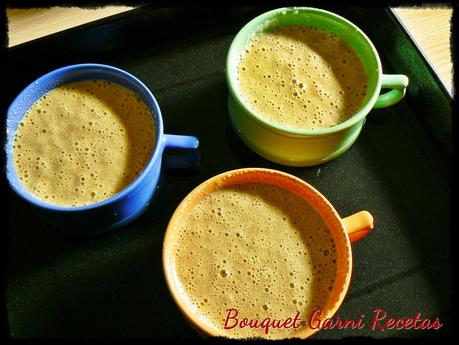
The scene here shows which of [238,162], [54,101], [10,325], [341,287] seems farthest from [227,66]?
[10,325]

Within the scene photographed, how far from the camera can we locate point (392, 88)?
94 cm

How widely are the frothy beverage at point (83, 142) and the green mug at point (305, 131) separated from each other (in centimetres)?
16

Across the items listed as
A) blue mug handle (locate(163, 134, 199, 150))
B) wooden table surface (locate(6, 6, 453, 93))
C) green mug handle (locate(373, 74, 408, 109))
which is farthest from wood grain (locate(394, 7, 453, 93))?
blue mug handle (locate(163, 134, 199, 150))

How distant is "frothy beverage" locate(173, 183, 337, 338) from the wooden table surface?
1.33ft

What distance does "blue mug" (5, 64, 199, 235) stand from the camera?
2.60ft

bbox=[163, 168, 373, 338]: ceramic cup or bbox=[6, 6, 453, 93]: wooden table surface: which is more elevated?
bbox=[6, 6, 453, 93]: wooden table surface

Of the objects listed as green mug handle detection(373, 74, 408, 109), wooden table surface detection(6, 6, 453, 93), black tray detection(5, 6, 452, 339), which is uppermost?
wooden table surface detection(6, 6, 453, 93)

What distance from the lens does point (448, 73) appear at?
3.29 feet

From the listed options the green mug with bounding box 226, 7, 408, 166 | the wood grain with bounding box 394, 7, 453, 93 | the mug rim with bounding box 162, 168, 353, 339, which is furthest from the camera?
the wood grain with bounding box 394, 7, 453, 93

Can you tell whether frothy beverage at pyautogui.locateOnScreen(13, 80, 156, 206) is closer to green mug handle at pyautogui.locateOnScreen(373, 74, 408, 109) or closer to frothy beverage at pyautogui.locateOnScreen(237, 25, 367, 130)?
frothy beverage at pyautogui.locateOnScreen(237, 25, 367, 130)

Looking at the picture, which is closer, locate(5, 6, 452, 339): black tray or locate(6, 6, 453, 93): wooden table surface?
locate(5, 6, 452, 339): black tray

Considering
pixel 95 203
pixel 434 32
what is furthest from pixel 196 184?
pixel 434 32

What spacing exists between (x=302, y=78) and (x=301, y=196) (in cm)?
23

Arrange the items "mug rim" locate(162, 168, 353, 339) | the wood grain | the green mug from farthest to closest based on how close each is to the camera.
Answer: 1. the wood grain
2. the green mug
3. "mug rim" locate(162, 168, 353, 339)
